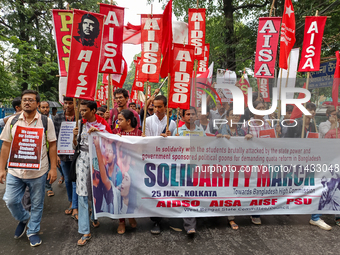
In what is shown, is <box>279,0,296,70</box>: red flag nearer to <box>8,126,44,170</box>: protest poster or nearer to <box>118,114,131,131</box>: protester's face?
<box>118,114,131,131</box>: protester's face

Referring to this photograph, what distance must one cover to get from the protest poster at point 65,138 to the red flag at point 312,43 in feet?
15.8

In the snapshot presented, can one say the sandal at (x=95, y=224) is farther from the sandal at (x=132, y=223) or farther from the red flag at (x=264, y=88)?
the red flag at (x=264, y=88)

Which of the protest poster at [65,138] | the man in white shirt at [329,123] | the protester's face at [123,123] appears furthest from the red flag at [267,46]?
the protest poster at [65,138]

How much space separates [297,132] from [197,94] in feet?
5.08

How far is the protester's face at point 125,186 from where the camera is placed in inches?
126

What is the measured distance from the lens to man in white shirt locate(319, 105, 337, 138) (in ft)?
11.5

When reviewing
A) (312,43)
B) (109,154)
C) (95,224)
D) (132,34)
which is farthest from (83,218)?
(312,43)

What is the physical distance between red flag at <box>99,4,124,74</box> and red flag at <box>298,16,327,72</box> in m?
3.91

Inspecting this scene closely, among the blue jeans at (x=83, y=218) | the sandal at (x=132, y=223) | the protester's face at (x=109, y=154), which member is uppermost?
the protester's face at (x=109, y=154)

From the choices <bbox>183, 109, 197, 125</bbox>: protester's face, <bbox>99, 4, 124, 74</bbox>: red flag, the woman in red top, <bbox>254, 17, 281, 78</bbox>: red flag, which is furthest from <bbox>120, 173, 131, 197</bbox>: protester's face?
<bbox>254, 17, 281, 78</bbox>: red flag

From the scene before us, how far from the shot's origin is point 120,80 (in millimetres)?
6023

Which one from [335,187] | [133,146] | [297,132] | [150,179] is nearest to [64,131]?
[133,146]

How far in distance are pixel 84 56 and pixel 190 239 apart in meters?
2.81

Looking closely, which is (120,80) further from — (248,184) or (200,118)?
(248,184)
